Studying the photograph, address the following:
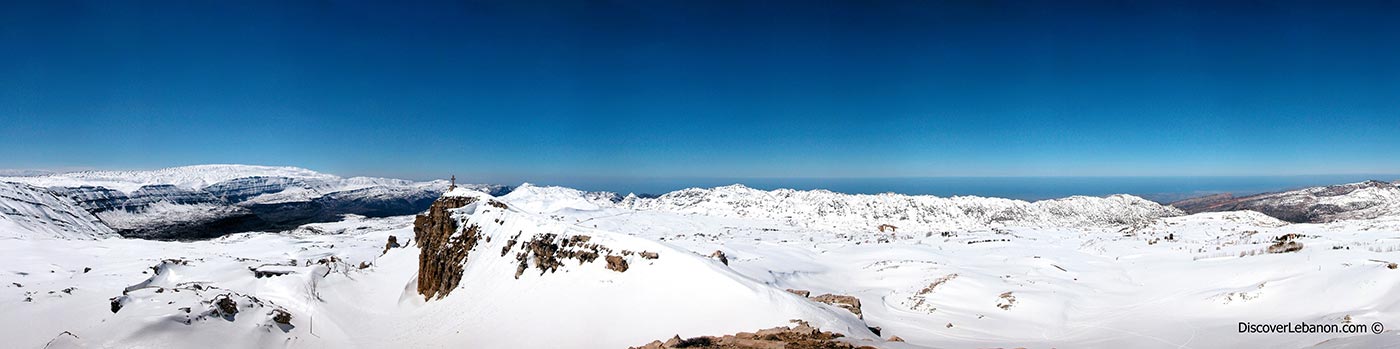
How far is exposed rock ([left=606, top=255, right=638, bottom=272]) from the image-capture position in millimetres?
18038

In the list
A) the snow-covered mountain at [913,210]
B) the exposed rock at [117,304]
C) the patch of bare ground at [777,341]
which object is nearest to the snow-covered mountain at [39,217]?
the snow-covered mountain at [913,210]

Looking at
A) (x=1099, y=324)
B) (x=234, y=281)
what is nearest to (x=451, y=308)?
(x=234, y=281)

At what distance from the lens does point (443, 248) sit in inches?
1067

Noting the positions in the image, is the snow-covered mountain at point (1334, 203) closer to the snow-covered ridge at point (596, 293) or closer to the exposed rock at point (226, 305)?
the snow-covered ridge at point (596, 293)

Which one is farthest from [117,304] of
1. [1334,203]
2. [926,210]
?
[1334,203]

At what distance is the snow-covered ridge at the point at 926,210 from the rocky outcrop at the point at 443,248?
9581 cm

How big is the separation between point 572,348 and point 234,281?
23.5 meters

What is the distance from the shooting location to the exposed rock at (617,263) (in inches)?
710

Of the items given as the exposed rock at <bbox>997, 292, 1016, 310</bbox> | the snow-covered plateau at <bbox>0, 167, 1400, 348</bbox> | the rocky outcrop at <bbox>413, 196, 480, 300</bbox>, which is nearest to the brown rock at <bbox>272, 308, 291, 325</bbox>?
the snow-covered plateau at <bbox>0, 167, 1400, 348</bbox>

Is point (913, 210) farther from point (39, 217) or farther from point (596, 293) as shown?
point (39, 217)

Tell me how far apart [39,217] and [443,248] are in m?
160

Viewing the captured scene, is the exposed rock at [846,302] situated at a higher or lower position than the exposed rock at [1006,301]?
higher

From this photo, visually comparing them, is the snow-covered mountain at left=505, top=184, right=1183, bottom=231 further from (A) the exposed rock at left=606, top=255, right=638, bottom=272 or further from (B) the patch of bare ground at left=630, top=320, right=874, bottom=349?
(B) the patch of bare ground at left=630, top=320, right=874, bottom=349

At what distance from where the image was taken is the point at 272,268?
26.9 metres
